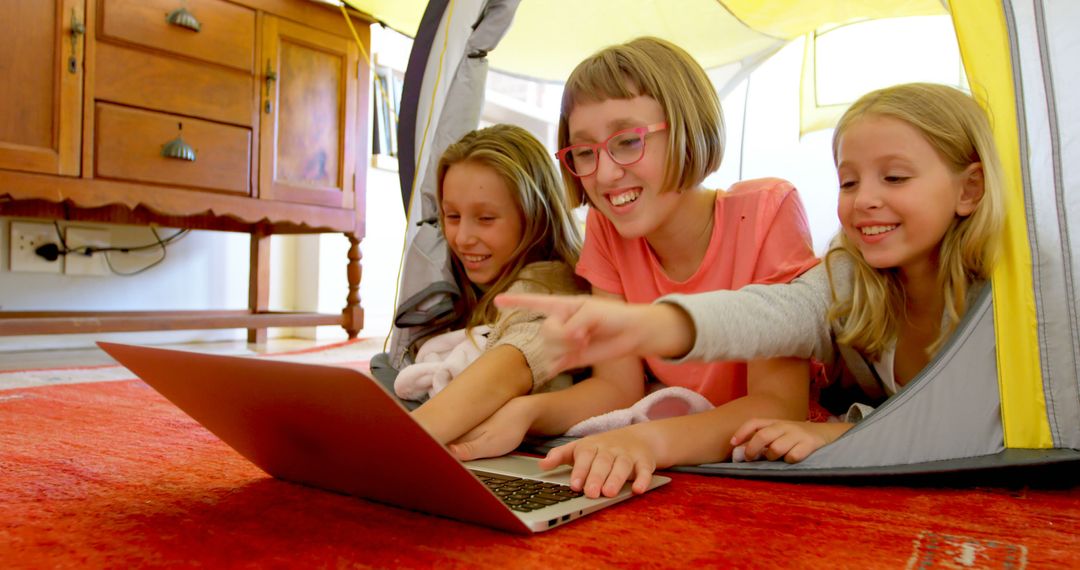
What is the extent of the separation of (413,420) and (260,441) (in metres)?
0.26

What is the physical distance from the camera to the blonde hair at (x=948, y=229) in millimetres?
758


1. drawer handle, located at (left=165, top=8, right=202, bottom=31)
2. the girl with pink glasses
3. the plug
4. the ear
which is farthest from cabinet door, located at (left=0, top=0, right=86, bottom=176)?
the ear

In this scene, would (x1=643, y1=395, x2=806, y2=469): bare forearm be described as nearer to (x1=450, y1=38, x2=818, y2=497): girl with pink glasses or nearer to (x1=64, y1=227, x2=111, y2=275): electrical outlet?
(x1=450, y1=38, x2=818, y2=497): girl with pink glasses

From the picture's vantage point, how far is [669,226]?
39.1 inches

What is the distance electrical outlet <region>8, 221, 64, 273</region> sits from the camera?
2.17 m

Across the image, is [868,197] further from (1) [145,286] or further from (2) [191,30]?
(1) [145,286]

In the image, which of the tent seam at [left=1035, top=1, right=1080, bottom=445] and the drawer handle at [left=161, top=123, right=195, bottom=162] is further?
the drawer handle at [left=161, top=123, right=195, bottom=162]

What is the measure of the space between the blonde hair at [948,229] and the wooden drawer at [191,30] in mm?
1667

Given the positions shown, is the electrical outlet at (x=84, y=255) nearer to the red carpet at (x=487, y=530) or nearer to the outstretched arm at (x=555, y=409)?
the red carpet at (x=487, y=530)

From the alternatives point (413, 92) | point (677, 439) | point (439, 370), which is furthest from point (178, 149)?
point (677, 439)

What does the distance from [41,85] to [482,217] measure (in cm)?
125

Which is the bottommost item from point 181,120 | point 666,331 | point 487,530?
point 487,530

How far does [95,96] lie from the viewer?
5.95ft

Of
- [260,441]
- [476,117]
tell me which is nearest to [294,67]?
[476,117]
